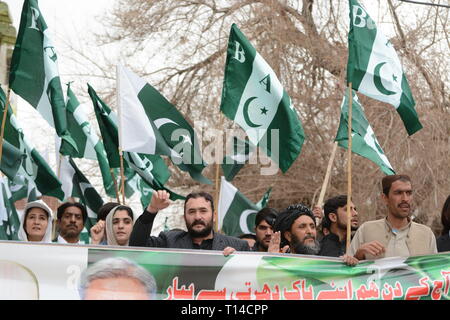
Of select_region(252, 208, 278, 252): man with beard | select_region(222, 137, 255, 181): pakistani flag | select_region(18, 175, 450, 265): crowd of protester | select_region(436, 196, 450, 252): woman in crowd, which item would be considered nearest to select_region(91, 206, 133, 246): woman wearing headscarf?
select_region(18, 175, 450, 265): crowd of protester

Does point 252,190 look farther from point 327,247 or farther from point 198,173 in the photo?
point 327,247

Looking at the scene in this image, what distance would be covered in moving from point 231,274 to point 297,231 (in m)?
1.02

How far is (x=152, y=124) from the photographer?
10281 mm

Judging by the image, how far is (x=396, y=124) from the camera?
17.8 meters

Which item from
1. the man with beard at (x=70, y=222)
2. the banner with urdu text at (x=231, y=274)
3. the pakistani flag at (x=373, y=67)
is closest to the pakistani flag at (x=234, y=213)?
the man with beard at (x=70, y=222)

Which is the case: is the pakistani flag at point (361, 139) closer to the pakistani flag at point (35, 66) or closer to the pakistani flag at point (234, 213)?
the pakistani flag at point (35, 66)

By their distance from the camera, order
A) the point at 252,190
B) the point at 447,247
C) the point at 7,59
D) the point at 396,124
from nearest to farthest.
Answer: the point at 447,247
the point at 396,124
the point at 252,190
the point at 7,59

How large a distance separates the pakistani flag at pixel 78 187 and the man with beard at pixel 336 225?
400 cm

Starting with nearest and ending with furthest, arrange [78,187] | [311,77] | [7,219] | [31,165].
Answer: [7,219] < [31,165] < [78,187] < [311,77]

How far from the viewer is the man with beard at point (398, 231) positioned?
24.7 feet

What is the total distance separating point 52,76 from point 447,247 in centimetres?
437

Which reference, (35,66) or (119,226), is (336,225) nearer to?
(119,226)

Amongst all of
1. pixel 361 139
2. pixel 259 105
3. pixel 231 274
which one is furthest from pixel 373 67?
pixel 231 274

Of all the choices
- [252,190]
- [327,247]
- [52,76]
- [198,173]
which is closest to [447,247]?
[327,247]
